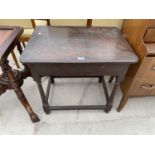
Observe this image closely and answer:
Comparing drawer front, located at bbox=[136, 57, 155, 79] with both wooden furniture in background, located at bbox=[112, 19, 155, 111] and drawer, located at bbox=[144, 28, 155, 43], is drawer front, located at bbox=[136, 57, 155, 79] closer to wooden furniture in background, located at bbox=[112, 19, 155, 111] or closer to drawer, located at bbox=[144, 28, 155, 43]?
wooden furniture in background, located at bbox=[112, 19, 155, 111]

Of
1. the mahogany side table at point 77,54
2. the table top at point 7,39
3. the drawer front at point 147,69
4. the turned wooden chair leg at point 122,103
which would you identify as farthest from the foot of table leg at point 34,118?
the drawer front at point 147,69

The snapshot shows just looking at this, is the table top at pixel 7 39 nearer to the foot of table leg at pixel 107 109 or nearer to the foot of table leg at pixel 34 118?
the foot of table leg at pixel 34 118

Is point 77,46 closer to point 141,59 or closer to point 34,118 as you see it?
point 141,59

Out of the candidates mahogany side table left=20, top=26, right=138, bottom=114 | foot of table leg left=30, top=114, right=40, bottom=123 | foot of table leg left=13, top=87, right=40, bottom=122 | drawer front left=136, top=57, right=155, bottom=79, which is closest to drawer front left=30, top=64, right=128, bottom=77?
mahogany side table left=20, top=26, right=138, bottom=114

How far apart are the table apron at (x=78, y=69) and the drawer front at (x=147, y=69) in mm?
132

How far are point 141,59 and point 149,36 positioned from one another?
17 centimetres

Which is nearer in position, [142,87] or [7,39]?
[7,39]

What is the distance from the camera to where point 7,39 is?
0.93 m

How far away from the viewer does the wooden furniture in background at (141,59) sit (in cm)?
89

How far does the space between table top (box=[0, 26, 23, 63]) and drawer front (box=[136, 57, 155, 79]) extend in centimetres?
84

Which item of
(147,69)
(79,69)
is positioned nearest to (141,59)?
(147,69)

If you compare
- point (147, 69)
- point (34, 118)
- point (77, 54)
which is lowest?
point (34, 118)
